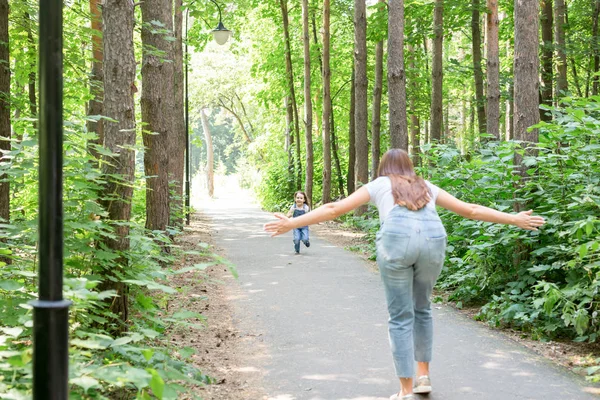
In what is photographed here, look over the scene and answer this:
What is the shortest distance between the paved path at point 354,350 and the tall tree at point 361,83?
10.1 m

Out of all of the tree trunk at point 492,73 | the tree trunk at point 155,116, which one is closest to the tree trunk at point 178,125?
the tree trunk at point 155,116

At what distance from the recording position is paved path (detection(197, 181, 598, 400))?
5430 millimetres

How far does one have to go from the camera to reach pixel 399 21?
565 inches

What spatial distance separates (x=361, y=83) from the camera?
2128 cm

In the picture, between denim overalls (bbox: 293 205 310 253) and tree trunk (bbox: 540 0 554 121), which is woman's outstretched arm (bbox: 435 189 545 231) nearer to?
denim overalls (bbox: 293 205 310 253)

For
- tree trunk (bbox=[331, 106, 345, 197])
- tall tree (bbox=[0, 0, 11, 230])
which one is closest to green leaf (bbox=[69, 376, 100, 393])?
tall tree (bbox=[0, 0, 11, 230])

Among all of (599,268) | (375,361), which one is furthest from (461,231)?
(375,361)

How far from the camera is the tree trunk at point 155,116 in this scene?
11445 mm

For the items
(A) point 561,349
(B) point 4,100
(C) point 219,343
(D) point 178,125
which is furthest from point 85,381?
(D) point 178,125

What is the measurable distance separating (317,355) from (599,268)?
299cm

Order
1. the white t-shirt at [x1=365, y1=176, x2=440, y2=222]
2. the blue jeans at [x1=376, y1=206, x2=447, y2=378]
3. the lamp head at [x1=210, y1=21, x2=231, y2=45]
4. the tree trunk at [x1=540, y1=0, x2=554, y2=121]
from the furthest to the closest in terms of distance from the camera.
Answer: the tree trunk at [x1=540, y1=0, x2=554, y2=121] < the lamp head at [x1=210, y1=21, x2=231, y2=45] < the white t-shirt at [x1=365, y1=176, x2=440, y2=222] < the blue jeans at [x1=376, y1=206, x2=447, y2=378]

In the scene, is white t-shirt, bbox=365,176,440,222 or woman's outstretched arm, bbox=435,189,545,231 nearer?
white t-shirt, bbox=365,176,440,222

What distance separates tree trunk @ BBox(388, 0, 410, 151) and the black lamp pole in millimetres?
12198

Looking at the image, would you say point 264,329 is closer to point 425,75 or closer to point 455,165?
point 455,165
